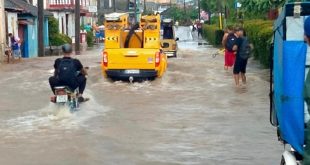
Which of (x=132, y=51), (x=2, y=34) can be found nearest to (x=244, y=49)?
(x=132, y=51)

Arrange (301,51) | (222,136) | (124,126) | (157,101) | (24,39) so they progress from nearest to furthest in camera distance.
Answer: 1. (301,51)
2. (222,136)
3. (124,126)
4. (157,101)
5. (24,39)

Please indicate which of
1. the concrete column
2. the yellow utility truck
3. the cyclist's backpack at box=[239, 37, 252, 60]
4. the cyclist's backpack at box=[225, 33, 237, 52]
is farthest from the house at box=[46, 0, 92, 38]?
the cyclist's backpack at box=[239, 37, 252, 60]

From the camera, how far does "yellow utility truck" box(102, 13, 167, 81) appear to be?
2022 cm

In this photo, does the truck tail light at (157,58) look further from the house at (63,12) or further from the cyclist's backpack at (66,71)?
the house at (63,12)

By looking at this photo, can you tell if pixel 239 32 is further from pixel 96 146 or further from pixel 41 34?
pixel 41 34

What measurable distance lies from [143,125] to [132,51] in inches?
304

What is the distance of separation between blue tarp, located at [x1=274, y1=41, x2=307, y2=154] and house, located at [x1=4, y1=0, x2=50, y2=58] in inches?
1191

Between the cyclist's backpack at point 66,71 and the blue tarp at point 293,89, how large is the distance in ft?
25.3

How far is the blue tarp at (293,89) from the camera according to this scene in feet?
20.6

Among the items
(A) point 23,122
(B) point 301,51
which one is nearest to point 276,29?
(B) point 301,51

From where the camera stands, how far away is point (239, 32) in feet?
62.7

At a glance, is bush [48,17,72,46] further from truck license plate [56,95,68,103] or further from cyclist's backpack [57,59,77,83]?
truck license plate [56,95,68,103]

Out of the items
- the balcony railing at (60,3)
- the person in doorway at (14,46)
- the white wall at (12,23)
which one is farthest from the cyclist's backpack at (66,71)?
the balcony railing at (60,3)

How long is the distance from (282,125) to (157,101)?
32.9ft
